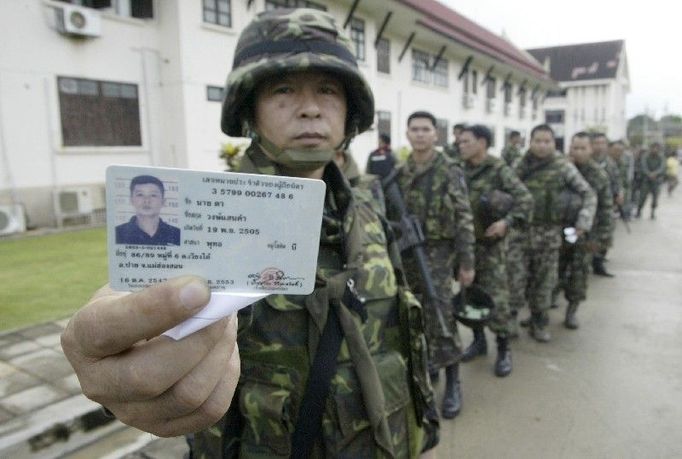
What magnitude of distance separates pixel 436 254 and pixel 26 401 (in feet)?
8.53

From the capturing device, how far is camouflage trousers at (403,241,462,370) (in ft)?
9.69

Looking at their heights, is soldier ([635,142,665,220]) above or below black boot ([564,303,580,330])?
above

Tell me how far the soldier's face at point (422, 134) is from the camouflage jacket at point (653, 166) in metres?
10.2

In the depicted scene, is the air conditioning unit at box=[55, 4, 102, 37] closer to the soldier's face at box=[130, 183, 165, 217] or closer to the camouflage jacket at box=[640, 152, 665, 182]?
the soldier's face at box=[130, 183, 165, 217]

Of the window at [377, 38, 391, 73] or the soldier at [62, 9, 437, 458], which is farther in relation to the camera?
the window at [377, 38, 391, 73]

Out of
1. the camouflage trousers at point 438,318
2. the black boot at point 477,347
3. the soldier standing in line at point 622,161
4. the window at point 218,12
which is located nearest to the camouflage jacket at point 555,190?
the black boot at point 477,347

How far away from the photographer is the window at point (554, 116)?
4059 centimetres

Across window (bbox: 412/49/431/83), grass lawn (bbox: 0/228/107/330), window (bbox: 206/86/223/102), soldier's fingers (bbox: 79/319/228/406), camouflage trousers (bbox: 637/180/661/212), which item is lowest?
grass lawn (bbox: 0/228/107/330)

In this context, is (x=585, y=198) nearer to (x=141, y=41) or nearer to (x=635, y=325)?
(x=635, y=325)

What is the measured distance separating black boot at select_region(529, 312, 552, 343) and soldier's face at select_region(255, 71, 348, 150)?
3.56 meters

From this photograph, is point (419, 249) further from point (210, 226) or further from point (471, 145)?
point (210, 226)

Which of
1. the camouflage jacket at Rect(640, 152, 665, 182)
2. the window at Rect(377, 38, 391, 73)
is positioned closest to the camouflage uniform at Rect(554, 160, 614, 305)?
the camouflage jacket at Rect(640, 152, 665, 182)

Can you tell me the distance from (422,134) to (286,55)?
220cm

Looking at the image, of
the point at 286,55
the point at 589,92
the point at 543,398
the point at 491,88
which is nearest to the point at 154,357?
the point at 286,55
